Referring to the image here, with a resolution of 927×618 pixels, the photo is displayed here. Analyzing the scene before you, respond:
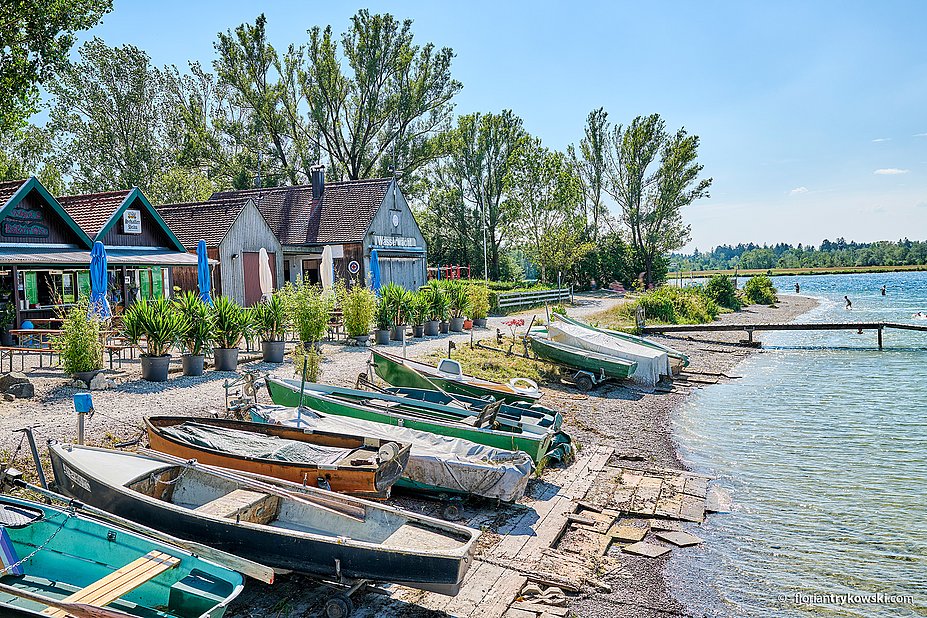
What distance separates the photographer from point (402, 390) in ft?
43.2

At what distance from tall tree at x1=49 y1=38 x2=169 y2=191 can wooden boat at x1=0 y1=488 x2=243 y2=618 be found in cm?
4459

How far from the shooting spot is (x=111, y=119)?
44.9 metres

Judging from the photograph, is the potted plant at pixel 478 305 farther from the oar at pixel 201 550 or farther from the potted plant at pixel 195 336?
the oar at pixel 201 550

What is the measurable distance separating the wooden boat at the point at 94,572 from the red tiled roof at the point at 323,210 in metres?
28.1

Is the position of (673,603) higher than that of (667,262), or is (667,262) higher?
(667,262)

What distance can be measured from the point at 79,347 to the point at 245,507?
790cm

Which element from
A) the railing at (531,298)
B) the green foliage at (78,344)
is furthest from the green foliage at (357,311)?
the railing at (531,298)

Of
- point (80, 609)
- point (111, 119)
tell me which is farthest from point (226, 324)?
point (111, 119)

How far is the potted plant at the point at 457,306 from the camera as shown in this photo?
79.7ft

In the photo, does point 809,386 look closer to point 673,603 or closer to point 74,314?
point 673,603

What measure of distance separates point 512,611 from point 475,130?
4368cm

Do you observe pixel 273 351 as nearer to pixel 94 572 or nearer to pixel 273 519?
pixel 273 519

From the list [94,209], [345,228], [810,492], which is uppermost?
[94,209]

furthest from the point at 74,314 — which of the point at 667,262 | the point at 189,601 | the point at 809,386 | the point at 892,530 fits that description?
the point at 667,262
